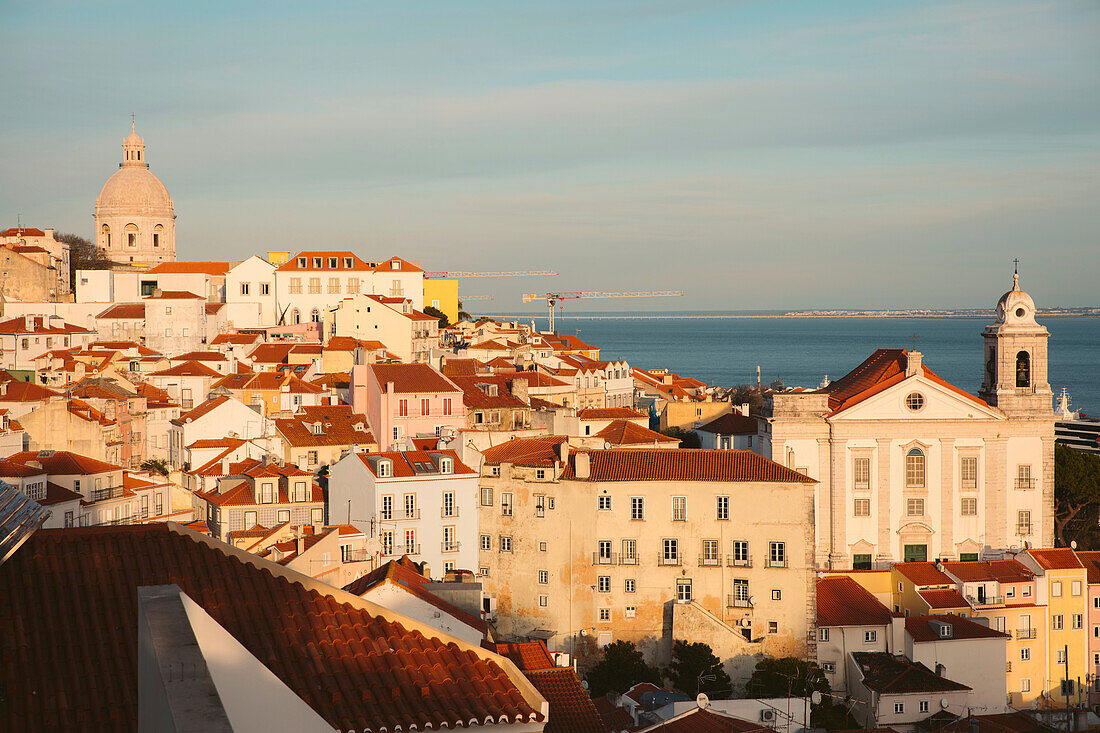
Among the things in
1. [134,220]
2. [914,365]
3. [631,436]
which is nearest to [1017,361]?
[914,365]

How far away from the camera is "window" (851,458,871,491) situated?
39938 mm

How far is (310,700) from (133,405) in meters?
41.3

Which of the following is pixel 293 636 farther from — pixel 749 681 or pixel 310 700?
pixel 749 681

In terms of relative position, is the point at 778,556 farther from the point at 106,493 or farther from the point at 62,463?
the point at 62,463

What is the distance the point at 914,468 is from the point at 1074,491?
280 inches

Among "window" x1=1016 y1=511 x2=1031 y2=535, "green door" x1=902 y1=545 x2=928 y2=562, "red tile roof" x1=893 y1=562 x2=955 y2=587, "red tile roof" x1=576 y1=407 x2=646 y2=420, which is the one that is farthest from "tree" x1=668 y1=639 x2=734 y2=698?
"red tile roof" x1=576 y1=407 x2=646 y2=420

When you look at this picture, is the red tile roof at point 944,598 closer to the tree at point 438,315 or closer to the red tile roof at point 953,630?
the red tile roof at point 953,630

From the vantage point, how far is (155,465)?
4428 cm

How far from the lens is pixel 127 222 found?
86750mm

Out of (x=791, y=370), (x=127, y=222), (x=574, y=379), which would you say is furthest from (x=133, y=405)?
(x=791, y=370)

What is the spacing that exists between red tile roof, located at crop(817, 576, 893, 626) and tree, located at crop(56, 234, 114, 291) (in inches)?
2281

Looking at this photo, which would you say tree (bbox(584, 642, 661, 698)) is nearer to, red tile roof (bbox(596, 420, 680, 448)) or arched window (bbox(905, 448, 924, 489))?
red tile roof (bbox(596, 420, 680, 448))

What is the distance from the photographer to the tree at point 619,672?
29188 mm

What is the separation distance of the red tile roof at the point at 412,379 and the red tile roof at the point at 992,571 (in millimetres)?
18615
